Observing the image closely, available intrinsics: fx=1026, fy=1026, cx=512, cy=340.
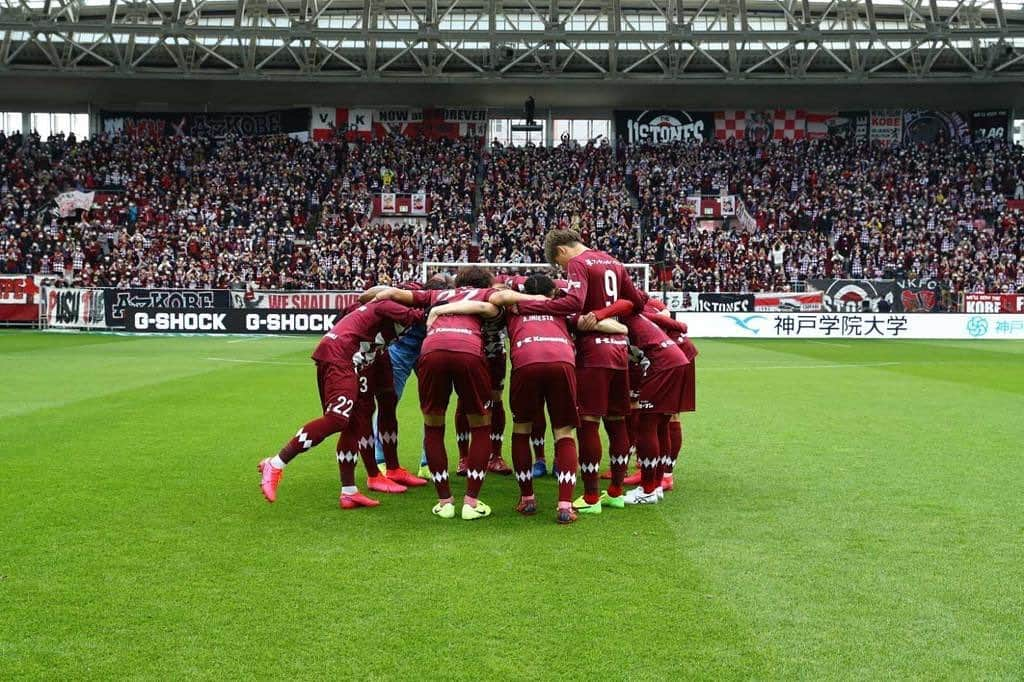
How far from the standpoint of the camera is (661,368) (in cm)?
823

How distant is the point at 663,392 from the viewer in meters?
8.16

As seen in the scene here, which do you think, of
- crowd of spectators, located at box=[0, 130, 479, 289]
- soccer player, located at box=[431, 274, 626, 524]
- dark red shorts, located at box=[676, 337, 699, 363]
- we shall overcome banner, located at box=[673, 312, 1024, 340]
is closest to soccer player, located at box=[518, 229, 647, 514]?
soccer player, located at box=[431, 274, 626, 524]

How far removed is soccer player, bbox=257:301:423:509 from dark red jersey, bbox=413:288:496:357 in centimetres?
20

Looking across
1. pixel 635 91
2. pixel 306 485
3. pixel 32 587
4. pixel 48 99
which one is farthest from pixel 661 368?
pixel 48 99

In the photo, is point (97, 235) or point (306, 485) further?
point (97, 235)

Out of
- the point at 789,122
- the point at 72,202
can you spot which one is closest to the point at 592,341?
the point at 72,202

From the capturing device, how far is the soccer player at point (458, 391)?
296 inches

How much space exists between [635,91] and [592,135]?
12.0 ft

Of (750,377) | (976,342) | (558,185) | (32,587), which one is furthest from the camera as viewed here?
(558,185)

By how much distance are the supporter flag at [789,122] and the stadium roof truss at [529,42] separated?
2510mm

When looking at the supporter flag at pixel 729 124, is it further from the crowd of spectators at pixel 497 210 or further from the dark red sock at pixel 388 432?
the dark red sock at pixel 388 432

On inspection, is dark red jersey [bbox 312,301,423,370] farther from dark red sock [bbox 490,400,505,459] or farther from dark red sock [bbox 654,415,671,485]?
dark red sock [bbox 654,415,671,485]

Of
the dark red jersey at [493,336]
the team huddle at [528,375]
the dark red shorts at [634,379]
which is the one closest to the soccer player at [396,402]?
the team huddle at [528,375]

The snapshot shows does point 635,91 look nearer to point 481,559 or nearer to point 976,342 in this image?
point 976,342
